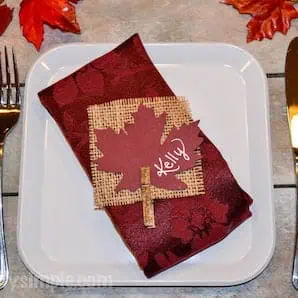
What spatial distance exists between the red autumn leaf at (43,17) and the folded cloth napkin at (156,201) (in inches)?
4.2

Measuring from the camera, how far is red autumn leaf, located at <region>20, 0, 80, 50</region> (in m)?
0.85

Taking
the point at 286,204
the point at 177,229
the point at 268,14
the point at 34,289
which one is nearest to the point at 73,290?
the point at 34,289

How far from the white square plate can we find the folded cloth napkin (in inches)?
1.1

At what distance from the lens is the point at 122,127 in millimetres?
745

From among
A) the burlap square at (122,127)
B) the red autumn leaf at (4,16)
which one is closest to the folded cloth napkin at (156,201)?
the burlap square at (122,127)

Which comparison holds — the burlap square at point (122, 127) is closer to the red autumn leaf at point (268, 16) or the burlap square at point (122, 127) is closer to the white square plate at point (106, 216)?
the white square plate at point (106, 216)

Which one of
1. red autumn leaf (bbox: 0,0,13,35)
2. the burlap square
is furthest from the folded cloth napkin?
red autumn leaf (bbox: 0,0,13,35)

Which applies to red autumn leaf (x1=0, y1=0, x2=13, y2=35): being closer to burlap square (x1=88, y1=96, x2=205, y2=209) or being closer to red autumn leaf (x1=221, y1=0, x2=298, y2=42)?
burlap square (x1=88, y1=96, x2=205, y2=209)

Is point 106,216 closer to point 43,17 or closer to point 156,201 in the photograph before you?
point 156,201

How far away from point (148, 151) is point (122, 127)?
0.15 feet

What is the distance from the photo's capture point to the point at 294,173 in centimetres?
79

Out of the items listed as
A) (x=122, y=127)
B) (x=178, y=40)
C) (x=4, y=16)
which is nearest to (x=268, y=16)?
(x=178, y=40)

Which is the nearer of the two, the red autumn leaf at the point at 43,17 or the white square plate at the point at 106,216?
the white square plate at the point at 106,216

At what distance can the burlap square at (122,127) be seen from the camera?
72 cm
